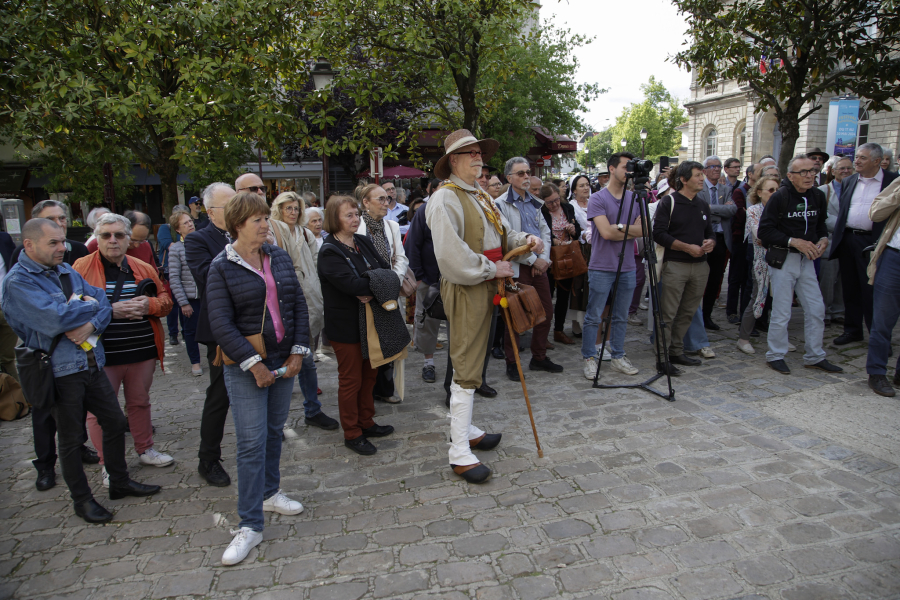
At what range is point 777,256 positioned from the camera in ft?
18.8

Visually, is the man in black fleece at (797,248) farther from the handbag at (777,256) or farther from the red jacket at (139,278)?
the red jacket at (139,278)

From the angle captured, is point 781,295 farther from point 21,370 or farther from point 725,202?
point 21,370

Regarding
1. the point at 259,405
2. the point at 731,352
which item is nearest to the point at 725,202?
the point at 731,352

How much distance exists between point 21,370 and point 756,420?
5.27m

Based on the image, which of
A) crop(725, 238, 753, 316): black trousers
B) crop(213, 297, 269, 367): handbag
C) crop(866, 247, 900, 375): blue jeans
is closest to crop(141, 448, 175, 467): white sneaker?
crop(213, 297, 269, 367): handbag

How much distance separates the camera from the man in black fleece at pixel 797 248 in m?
5.66

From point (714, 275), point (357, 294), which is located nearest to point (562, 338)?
point (714, 275)

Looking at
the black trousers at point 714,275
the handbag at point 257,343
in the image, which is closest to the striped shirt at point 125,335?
the handbag at point 257,343

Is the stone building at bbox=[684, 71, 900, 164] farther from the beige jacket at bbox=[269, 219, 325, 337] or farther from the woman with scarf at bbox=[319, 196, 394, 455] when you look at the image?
the woman with scarf at bbox=[319, 196, 394, 455]

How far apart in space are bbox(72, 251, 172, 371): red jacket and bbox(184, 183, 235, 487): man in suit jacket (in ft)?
1.10

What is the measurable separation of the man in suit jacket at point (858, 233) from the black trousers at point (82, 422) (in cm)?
730

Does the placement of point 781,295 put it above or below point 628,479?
above

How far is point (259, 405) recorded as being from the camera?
3121 millimetres

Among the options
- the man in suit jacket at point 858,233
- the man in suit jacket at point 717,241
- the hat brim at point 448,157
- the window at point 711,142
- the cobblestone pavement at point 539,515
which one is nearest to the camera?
the cobblestone pavement at point 539,515
